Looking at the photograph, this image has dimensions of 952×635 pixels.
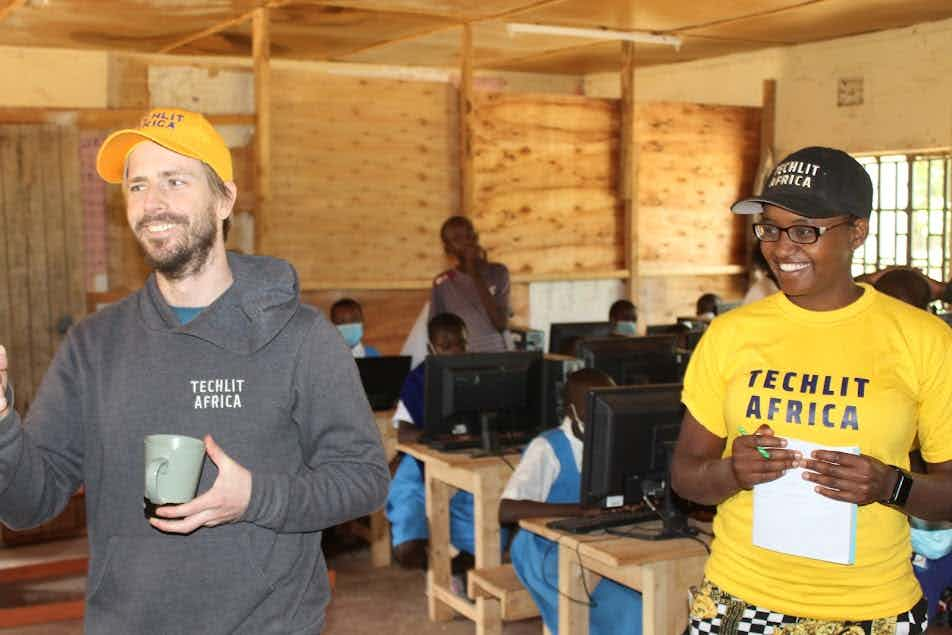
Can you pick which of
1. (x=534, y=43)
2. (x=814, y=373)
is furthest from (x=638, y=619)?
(x=534, y=43)

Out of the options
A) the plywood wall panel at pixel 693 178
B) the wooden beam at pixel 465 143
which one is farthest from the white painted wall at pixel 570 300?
A: the wooden beam at pixel 465 143

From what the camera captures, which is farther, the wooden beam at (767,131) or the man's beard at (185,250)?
the wooden beam at (767,131)

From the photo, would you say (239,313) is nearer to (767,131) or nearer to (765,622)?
(765,622)

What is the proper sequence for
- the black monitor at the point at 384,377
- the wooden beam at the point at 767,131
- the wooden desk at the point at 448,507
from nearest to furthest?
the wooden desk at the point at 448,507 → the black monitor at the point at 384,377 → the wooden beam at the point at 767,131

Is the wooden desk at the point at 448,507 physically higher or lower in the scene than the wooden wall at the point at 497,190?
lower

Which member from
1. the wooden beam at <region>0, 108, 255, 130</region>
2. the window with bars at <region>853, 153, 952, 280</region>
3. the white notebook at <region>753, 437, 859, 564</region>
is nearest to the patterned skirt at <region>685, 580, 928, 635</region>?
the white notebook at <region>753, 437, 859, 564</region>

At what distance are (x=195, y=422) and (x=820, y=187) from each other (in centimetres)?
124

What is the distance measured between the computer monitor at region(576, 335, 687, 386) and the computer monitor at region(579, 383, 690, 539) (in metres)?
1.44

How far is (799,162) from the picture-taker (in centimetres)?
227

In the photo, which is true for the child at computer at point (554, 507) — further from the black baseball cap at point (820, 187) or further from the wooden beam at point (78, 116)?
the wooden beam at point (78, 116)

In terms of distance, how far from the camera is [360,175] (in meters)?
8.26

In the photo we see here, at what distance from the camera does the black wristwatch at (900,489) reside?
210cm

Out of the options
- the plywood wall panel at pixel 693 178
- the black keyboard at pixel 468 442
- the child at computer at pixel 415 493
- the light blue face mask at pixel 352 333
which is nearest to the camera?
the black keyboard at pixel 468 442

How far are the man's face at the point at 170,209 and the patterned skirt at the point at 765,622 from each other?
1.17 m
